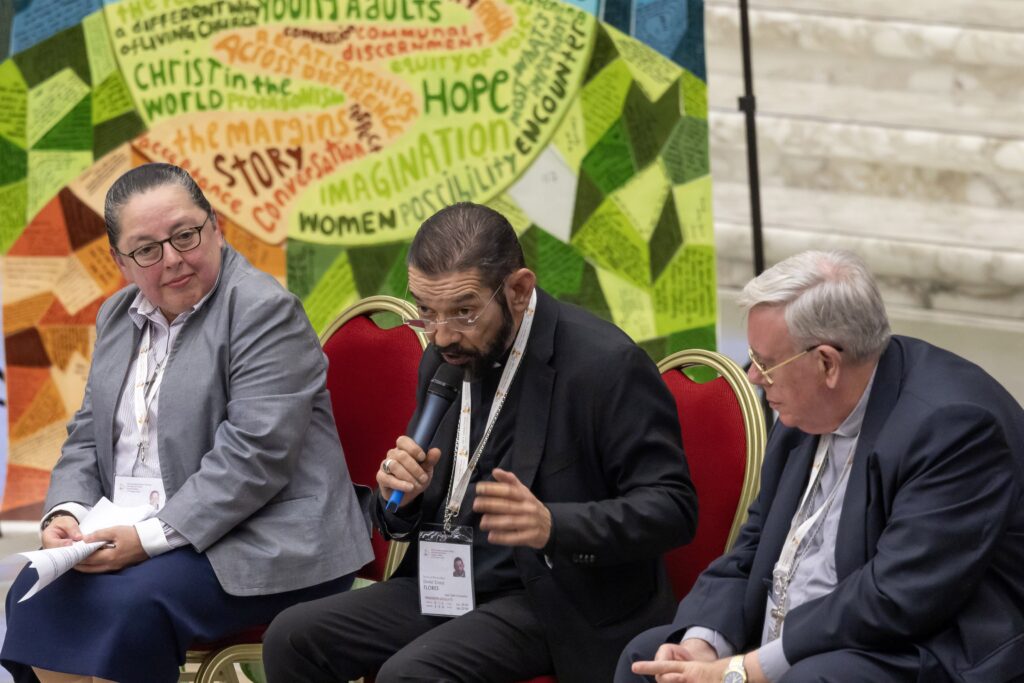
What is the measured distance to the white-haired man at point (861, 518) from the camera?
2301mm

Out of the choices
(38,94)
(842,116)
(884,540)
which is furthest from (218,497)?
(842,116)

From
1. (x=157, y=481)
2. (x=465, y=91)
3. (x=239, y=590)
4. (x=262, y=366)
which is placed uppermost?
(x=465, y=91)

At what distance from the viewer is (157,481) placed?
3330mm

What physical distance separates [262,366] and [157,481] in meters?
0.38

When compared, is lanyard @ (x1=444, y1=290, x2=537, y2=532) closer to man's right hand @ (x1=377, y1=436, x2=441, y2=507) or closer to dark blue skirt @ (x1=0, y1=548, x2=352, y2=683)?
man's right hand @ (x1=377, y1=436, x2=441, y2=507)

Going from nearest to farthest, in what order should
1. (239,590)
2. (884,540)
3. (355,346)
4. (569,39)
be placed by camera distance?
1. (884,540)
2. (239,590)
3. (355,346)
4. (569,39)

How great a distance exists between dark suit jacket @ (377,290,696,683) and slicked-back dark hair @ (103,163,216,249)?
0.94 meters

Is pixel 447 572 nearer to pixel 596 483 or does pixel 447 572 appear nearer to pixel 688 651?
pixel 596 483

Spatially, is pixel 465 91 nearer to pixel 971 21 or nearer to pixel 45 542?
pixel 971 21

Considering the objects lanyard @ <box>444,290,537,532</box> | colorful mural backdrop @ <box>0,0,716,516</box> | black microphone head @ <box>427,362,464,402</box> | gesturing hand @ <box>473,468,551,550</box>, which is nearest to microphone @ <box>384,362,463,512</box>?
black microphone head @ <box>427,362,464,402</box>

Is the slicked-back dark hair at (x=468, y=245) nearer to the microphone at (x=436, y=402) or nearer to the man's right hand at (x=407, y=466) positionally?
the microphone at (x=436, y=402)

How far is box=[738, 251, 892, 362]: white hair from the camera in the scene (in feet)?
7.98

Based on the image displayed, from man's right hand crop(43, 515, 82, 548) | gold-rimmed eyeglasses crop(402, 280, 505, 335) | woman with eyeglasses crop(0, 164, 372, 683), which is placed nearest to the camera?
gold-rimmed eyeglasses crop(402, 280, 505, 335)

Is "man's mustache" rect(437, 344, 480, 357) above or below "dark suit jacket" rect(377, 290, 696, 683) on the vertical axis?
above
